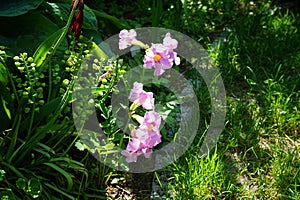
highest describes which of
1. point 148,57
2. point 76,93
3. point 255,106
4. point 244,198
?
point 148,57

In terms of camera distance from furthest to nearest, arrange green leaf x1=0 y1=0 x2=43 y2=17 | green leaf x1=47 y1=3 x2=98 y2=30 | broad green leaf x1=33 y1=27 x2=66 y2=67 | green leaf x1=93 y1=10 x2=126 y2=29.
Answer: green leaf x1=93 y1=10 x2=126 y2=29
green leaf x1=47 y1=3 x2=98 y2=30
green leaf x1=0 y1=0 x2=43 y2=17
broad green leaf x1=33 y1=27 x2=66 y2=67

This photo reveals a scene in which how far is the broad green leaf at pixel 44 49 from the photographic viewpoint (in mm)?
1741

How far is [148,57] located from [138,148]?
318mm

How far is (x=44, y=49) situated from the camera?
5.79ft

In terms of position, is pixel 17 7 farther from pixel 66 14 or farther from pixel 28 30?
pixel 66 14

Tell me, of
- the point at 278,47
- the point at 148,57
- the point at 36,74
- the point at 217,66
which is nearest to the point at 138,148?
the point at 148,57

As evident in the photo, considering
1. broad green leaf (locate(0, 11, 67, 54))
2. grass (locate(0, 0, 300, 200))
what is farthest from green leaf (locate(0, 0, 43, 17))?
grass (locate(0, 0, 300, 200))

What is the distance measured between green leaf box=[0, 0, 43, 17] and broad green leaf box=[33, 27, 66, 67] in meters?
0.31

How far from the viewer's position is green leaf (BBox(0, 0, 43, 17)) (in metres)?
2.00

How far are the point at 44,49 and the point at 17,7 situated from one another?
389 mm

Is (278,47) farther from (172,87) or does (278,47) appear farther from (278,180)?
(278,180)

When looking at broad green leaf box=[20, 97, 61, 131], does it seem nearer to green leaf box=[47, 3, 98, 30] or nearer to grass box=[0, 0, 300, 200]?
grass box=[0, 0, 300, 200]


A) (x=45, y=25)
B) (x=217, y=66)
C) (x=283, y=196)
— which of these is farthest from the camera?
(x=217, y=66)

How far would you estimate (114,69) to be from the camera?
1.84 metres
